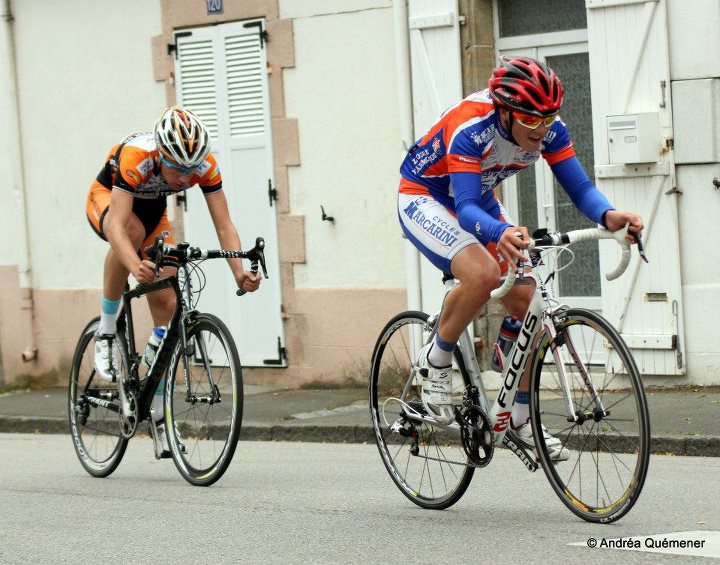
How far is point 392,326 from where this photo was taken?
6957 millimetres

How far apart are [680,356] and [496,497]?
4.30 metres

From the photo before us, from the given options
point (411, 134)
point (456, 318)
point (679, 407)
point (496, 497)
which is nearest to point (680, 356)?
point (679, 407)

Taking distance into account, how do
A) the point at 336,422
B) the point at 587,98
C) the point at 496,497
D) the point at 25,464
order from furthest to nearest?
the point at 587,98, the point at 336,422, the point at 25,464, the point at 496,497

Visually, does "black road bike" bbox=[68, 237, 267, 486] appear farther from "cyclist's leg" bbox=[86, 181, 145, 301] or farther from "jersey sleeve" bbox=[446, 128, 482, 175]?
"jersey sleeve" bbox=[446, 128, 482, 175]

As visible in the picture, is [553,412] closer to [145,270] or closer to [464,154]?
[464,154]

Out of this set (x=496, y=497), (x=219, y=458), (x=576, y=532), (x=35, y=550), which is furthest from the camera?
(x=219, y=458)

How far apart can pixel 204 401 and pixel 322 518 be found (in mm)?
1291

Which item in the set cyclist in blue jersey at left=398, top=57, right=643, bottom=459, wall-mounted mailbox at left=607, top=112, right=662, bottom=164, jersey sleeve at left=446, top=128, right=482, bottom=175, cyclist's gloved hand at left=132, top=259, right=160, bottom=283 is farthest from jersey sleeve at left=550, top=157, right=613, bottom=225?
wall-mounted mailbox at left=607, top=112, right=662, bottom=164

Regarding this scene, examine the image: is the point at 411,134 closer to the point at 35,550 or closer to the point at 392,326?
the point at 392,326

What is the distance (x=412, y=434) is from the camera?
6.77m

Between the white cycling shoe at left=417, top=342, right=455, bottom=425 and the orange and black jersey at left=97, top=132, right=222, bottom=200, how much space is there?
1873 millimetres

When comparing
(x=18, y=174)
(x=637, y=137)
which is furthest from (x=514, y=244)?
(x=18, y=174)

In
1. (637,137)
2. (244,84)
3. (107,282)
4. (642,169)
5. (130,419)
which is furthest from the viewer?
(244,84)

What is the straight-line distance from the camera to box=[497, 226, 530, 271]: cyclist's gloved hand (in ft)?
17.7
